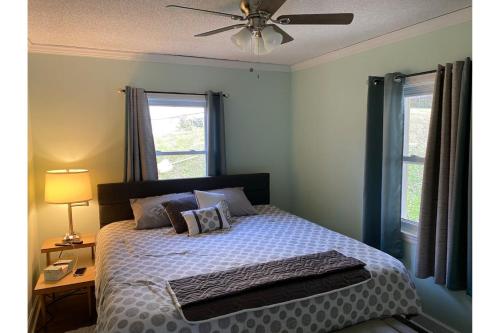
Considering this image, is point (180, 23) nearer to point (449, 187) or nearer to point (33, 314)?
point (449, 187)

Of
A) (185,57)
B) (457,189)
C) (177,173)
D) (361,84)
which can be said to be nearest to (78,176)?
(177,173)

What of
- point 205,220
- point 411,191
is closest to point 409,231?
point 411,191

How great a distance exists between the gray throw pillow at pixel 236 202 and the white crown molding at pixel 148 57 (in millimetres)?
1519

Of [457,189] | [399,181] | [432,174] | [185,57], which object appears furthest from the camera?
[185,57]

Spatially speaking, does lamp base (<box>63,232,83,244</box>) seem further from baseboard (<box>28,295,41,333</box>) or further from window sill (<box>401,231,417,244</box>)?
window sill (<box>401,231,417,244</box>)

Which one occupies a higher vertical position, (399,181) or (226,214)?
(399,181)

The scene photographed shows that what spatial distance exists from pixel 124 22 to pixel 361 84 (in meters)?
2.27

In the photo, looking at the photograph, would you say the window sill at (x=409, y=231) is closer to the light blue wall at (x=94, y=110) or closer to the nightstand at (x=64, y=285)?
the light blue wall at (x=94, y=110)

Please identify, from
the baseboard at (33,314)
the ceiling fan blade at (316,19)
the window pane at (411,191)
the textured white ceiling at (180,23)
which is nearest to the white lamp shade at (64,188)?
the baseboard at (33,314)

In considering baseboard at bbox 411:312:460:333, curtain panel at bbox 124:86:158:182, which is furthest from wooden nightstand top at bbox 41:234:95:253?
baseboard at bbox 411:312:460:333

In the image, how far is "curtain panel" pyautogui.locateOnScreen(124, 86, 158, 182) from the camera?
3604 mm
